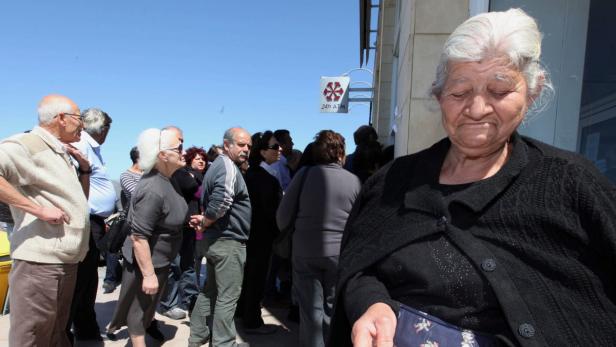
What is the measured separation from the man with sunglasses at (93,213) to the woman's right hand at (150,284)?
88cm

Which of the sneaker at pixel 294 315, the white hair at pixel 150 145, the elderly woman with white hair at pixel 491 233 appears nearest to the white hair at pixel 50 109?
the white hair at pixel 150 145

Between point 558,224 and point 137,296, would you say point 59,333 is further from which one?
point 558,224

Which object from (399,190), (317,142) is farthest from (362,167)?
(399,190)

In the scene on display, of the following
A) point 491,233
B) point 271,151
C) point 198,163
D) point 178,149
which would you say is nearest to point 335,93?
point 198,163

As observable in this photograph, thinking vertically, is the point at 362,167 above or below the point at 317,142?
below

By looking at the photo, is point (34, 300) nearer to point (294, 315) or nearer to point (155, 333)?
point (155, 333)

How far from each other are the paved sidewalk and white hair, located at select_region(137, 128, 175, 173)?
1.96 metres

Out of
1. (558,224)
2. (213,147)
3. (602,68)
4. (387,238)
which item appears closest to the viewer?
(558,224)

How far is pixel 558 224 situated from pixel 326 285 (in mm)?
2508

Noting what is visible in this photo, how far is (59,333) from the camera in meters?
2.51

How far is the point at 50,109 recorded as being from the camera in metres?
2.45

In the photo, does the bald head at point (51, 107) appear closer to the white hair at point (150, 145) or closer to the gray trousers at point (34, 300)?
the white hair at point (150, 145)

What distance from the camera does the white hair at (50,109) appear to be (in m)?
2.44

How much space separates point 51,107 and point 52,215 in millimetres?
731
